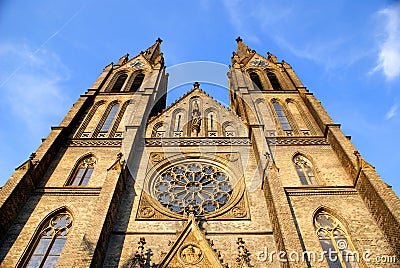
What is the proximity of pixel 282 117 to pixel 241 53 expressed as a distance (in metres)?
17.0

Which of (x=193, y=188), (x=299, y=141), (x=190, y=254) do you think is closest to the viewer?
(x=190, y=254)

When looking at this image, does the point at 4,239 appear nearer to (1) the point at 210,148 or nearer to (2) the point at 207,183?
(2) the point at 207,183

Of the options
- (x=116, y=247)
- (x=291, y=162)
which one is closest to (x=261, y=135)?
(x=291, y=162)

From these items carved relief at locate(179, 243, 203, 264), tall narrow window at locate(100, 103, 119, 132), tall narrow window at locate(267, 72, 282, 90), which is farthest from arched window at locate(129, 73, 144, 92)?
carved relief at locate(179, 243, 203, 264)

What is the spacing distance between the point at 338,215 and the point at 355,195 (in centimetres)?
149

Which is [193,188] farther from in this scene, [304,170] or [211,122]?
[211,122]

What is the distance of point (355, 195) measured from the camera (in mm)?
13797

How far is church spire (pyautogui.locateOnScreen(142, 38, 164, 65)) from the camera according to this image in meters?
30.1

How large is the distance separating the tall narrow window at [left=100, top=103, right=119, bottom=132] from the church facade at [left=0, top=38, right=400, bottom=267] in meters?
0.11

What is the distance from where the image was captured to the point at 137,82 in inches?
1031

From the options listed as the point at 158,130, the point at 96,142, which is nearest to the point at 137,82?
the point at 158,130

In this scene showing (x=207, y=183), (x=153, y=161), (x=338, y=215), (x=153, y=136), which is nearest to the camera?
(x=338, y=215)

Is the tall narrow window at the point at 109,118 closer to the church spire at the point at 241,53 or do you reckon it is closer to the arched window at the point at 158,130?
the arched window at the point at 158,130

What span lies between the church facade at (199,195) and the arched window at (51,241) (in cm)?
4
